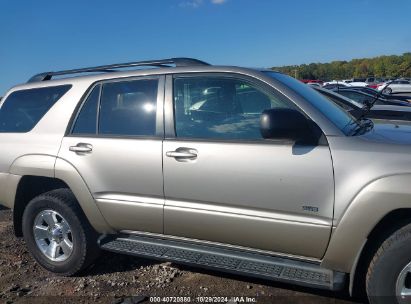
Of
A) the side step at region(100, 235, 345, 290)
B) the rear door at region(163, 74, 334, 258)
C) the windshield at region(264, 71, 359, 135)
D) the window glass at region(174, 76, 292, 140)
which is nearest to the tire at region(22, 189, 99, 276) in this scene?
the side step at region(100, 235, 345, 290)

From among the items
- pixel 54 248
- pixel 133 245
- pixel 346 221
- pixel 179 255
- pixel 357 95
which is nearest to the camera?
pixel 346 221

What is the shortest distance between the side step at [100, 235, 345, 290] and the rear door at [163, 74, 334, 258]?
9 centimetres

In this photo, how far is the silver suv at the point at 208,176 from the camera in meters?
2.85

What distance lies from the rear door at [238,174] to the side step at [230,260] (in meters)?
0.09

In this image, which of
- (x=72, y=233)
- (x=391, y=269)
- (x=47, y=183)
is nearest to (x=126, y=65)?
(x=47, y=183)

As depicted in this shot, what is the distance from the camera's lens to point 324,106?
3.39 meters

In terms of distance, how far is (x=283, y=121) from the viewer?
2914 millimetres

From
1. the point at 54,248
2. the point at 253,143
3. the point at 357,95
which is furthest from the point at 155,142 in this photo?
the point at 357,95

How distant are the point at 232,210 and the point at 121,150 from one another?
1.07 meters

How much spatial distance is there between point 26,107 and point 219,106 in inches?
80.7

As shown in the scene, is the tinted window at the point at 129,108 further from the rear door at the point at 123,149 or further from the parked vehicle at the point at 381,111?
the parked vehicle at the point at 381,111

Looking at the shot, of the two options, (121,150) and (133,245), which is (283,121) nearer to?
(121,150)

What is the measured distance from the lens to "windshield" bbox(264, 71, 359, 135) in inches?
125

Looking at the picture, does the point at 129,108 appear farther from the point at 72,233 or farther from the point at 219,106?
the point at 72,233
